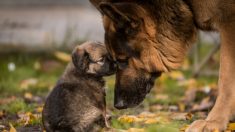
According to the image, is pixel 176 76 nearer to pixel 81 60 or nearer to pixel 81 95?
pixel 81 60

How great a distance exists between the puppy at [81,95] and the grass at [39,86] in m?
0.39

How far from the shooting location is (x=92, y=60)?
5.63 meters

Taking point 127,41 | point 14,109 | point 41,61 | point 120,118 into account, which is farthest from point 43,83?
point 127,41

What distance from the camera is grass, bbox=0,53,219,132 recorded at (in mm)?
6918

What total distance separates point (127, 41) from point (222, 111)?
Answer: 3.24ft

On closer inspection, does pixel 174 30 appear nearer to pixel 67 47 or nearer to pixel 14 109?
pixel 14 109

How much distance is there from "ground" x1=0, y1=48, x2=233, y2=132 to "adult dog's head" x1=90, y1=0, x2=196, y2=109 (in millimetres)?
379

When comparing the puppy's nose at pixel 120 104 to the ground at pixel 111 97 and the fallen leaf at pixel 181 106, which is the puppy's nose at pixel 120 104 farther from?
the fallen leaf at pixel 181 106

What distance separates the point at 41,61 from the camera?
10391mm

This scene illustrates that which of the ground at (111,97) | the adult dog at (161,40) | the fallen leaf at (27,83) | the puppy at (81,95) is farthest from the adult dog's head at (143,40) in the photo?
the fallen leaf at (27,83)

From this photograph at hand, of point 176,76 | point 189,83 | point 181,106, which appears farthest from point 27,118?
point 176,76

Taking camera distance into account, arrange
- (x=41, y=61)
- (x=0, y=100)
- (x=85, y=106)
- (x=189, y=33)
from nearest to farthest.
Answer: (x=85, y=106) → (x=189, y=33) → (x=0, y=100) → (x=41, y=61)

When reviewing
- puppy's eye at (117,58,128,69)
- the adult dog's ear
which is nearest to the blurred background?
puppy's eye at (117,58,128,69)

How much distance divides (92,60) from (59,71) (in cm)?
459
